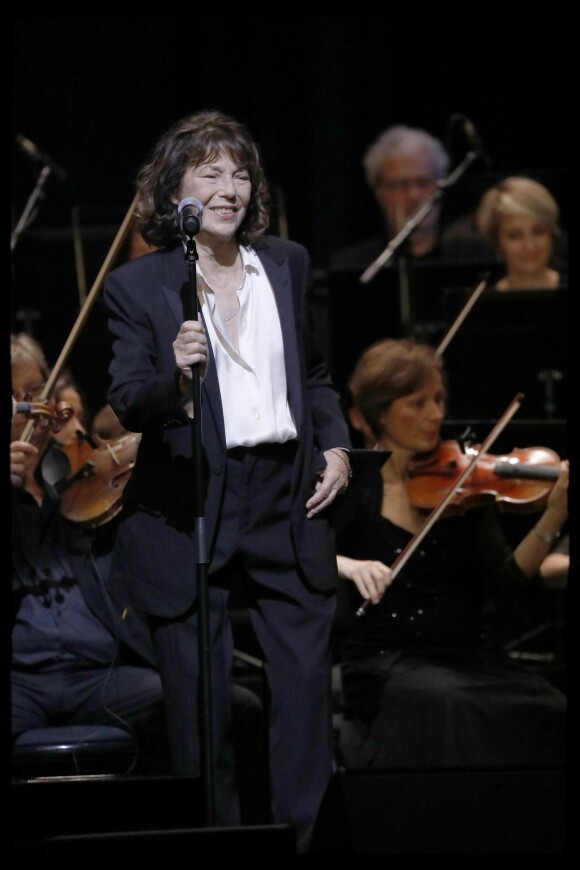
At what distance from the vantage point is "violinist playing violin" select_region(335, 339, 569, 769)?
2977 millimetres

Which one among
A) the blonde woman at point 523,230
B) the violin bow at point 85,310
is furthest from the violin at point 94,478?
the blonde woman at point 523,230

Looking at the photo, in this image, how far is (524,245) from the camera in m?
4.79

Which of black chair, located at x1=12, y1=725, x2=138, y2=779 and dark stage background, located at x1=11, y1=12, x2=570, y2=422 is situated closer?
black chair, located at x1=12, y1=725, x2=138, y2=779

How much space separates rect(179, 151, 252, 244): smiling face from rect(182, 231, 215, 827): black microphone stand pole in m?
0.17

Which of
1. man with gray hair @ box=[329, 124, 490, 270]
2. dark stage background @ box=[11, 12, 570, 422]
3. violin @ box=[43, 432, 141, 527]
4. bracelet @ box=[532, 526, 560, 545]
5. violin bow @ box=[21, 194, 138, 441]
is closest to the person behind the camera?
violin bow @ box=[21, 194, 138, 441]

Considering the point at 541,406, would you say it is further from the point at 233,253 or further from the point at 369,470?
the point at 233,253

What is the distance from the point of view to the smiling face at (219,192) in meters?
2.38

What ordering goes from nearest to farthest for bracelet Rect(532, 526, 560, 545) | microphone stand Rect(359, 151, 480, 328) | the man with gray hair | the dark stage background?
bracelet Rect(532, 526, 560, 545), microphone stand Rect(359, 151, 480, 328), the dark stage background, the man with gray hair

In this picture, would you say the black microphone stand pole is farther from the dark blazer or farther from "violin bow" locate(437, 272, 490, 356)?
"violin bow" locate(437, 272, 490, 356)

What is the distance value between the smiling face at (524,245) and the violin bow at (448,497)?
177 cm

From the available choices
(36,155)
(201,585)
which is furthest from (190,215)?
(36,155)

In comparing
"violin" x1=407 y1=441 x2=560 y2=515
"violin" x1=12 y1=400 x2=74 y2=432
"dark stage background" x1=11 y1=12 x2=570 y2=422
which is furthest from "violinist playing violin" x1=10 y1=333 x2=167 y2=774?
"dark stage background" x1=11 y1=12 x2=570 y2=422

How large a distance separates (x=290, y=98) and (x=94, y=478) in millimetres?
2620

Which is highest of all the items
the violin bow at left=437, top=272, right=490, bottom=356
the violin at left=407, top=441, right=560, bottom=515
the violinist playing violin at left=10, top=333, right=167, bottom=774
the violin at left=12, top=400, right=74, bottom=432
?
the violin bow at left=437, top=272, right=490, bottom=356
